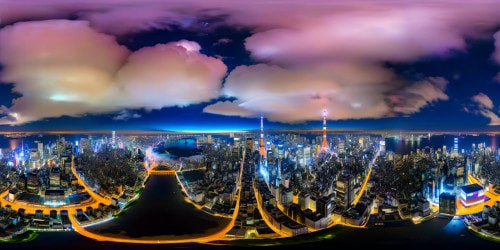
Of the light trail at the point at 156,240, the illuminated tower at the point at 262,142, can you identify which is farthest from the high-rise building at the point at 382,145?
the light trail at the point at 156,240

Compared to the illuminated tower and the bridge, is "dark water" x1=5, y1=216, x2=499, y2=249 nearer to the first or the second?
the bridge

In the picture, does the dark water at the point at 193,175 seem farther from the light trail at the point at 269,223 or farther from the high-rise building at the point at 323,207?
the high-rise building at the point at 323,207

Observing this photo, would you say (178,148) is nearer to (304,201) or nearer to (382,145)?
(304,201)

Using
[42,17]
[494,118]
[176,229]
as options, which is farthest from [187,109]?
[494,118]

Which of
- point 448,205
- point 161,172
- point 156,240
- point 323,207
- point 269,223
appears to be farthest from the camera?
point 161,172

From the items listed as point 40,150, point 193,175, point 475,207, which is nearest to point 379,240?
point 475,207

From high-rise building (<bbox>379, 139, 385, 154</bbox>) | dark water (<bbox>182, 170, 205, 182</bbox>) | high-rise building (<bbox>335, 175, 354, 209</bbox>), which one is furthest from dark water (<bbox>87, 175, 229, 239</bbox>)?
high-rise building (<bbox>379, 139, 385, 154</bbox>)
